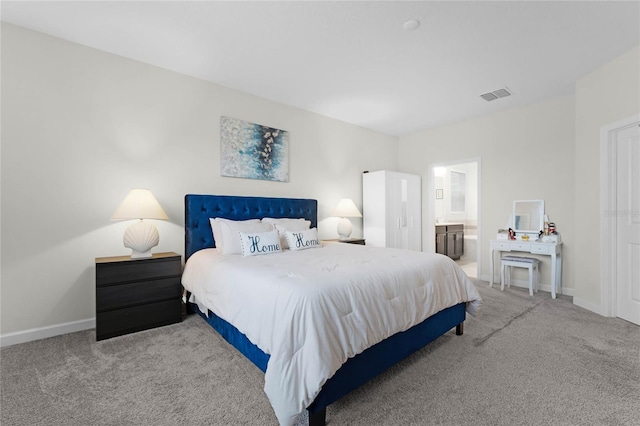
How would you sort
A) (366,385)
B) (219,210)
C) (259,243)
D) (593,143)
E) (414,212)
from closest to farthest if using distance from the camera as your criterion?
(366,385) → (259,243) → (593,143) → (219,210) → (414,212)

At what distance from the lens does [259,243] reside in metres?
2.91

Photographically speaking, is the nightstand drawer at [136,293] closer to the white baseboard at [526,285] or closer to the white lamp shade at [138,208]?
the white lamp shade at [138,208]

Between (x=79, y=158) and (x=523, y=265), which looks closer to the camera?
(x=79, y=158)

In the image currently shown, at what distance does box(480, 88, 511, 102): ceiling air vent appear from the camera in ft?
12.5

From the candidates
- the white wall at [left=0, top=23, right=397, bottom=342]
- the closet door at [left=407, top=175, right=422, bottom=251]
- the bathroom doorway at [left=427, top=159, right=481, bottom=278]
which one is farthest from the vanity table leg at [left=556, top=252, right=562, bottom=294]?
the white wall at [left=0, top=23, right=397, bottom=342]

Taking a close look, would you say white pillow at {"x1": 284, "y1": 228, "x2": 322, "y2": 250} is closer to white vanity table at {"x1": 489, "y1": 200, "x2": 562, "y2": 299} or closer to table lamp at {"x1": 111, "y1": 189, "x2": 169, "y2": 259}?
table lamp at {"x1": 111, "y1": 189, "x2": 169, "y2": 259}

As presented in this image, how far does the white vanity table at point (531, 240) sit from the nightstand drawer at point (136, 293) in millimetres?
4309

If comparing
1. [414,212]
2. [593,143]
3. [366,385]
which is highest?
[593,143]

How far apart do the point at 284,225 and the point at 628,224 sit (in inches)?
145

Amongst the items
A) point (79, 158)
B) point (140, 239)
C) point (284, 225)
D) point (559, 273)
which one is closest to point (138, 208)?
point (140, 239)

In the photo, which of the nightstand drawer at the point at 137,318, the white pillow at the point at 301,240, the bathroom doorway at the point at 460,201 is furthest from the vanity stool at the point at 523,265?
the nightstand drawer at the point at 137,318

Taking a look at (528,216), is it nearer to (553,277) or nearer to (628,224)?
(553,277)

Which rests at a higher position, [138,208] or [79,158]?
[79,158]

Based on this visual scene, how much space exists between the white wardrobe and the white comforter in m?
2.35
